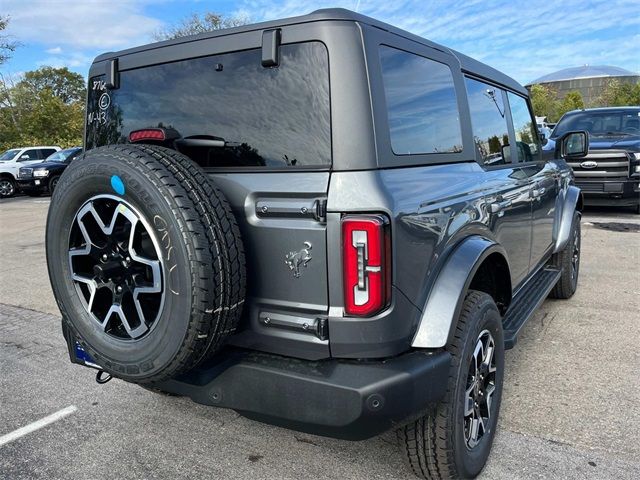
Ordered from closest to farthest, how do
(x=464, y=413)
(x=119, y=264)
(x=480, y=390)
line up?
1. (x=119, y=264)
2. (x=464, y=413)
3. (x=480, y=390)

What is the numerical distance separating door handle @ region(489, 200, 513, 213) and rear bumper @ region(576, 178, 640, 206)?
271 inches

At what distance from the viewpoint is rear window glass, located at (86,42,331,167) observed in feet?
6.66

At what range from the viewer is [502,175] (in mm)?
3092

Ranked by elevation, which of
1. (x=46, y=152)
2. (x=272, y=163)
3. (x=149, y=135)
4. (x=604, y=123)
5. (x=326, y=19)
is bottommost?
(x=272, y=163)

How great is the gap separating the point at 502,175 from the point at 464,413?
144 cm

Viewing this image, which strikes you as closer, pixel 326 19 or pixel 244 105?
pixel 326 19

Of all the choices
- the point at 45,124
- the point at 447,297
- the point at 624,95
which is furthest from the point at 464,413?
the point at 45,124

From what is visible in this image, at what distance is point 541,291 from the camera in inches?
153

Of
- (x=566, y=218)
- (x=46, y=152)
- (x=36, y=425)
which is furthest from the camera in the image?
(x=46, y=152)

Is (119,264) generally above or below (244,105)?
below

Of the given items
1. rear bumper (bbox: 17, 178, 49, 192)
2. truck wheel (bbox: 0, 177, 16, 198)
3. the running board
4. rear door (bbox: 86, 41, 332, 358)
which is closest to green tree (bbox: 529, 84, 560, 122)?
rear bumper (bbox: 17, 178, 49, 192)

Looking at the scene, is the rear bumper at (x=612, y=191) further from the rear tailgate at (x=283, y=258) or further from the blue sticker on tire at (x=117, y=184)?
the blue sticker on tire at (x=117, y=184)

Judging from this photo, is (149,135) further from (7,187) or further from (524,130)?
(7,187)

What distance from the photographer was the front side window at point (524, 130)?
3.82 meters
